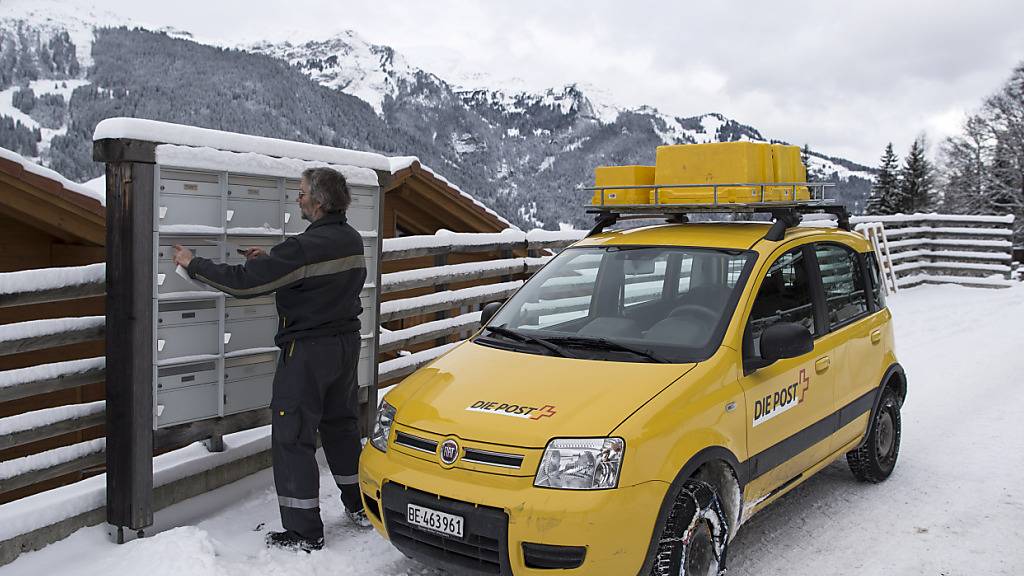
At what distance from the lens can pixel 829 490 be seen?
5883mm

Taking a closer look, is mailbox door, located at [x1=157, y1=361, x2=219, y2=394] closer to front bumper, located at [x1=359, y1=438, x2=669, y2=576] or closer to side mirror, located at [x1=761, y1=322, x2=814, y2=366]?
front bumper, located at [x1=359, y1=438, x2=669, y2=576]

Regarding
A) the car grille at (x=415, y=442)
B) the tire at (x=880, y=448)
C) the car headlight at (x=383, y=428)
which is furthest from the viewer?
the tire at (x=880, y=448)

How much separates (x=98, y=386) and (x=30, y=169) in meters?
3.17

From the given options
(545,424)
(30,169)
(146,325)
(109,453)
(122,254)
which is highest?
(30,169)

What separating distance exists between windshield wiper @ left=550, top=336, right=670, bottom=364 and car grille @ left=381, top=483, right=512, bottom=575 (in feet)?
3.91

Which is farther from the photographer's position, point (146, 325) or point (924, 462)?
point (924, 462)

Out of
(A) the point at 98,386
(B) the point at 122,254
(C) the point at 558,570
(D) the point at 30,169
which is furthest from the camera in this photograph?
(A) the point at 98,386

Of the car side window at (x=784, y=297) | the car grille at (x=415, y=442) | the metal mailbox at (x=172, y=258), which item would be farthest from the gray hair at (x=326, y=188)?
the car side window at (x=784, y=297)

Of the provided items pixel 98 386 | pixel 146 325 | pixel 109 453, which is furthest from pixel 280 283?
pixel 98 386

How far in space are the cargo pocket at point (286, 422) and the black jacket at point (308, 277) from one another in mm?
367

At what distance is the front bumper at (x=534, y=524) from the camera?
350 cm

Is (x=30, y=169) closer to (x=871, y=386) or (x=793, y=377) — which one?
(x=793, y=377)

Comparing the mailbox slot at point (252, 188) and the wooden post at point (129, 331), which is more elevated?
the mailbox slot at point (252, 188)

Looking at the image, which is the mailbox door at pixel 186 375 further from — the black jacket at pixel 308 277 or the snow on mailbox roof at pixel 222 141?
the snow on mailbox roof at pixel 222 141
